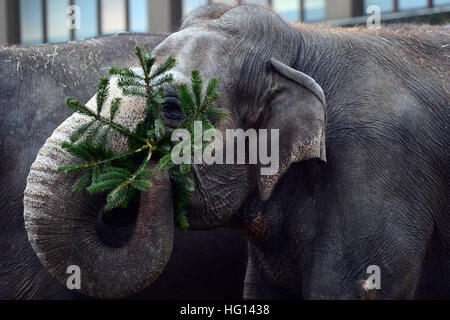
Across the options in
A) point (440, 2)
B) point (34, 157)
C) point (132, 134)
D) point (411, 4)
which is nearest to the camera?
point (132, 134)

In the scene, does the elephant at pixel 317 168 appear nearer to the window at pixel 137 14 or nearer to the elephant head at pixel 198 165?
the elephant head at pixel 198 165

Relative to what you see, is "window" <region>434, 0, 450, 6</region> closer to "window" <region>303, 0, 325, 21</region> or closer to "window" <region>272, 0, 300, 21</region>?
"window" <region>303, 0, 325, 21</region>

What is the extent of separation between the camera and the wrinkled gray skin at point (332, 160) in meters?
4.96

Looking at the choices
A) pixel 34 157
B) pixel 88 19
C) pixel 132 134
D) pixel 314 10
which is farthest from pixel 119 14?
pixel 132 134

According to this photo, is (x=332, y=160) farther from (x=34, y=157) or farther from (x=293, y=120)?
(x=34, y=157)

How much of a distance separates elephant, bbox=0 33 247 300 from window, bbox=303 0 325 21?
454 inches

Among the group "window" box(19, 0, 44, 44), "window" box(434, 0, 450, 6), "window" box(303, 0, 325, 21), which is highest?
"window" box(434, 0, 450, 6)

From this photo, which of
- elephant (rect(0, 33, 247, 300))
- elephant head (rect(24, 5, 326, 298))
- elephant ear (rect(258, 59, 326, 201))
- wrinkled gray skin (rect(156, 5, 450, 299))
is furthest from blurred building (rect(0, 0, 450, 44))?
elephant ear (rect(258, 59, 326, 201))

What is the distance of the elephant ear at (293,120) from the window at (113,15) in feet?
53.5

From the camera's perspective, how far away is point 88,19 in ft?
69.9

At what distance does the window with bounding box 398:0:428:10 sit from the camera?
1586 centimetres

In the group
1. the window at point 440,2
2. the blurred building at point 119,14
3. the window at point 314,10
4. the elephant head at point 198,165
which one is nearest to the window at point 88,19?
the blurred building at point 119,14

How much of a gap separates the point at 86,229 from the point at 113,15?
16970 mm
